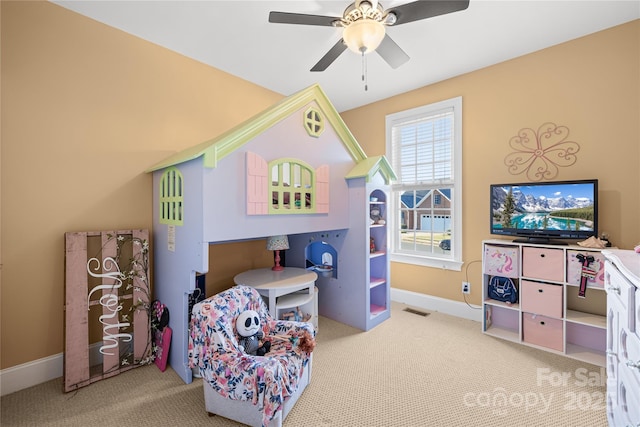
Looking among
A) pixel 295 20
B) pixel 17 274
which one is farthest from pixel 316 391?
pixel 295 20

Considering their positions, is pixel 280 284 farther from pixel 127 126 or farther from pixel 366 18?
pixel 366 18

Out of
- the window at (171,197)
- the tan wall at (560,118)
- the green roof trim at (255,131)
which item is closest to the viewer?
the green roof trim at (255,131)

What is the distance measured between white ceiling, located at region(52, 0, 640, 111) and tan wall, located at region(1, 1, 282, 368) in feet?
0.88

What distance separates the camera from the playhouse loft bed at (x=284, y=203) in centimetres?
198

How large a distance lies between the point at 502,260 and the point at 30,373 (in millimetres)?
3969

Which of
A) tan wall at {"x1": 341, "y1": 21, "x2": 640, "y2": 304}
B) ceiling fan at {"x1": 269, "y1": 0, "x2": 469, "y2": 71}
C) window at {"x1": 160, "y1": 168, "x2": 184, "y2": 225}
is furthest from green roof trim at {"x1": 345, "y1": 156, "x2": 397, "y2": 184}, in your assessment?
window at {"x1": 160, "y1": 168, "x2": 184, "y2": 225}

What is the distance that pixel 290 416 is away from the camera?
1.70 metres

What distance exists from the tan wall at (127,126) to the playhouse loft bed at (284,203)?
0.45 meters

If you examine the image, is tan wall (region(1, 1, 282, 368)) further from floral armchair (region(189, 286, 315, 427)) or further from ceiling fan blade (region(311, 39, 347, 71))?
ceiling fan blade (region(311, 39, 347, 71))

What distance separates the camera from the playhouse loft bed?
1979 mm

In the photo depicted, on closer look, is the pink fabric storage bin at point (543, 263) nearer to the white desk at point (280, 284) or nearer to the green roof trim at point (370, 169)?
the green roof trim at point (370, 169)

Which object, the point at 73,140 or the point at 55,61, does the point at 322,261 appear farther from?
the point at 55,61

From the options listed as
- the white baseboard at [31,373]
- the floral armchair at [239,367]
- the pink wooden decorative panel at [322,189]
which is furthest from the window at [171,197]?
the white baseboard at [31,373]

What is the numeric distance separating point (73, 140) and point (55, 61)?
1.90ft
